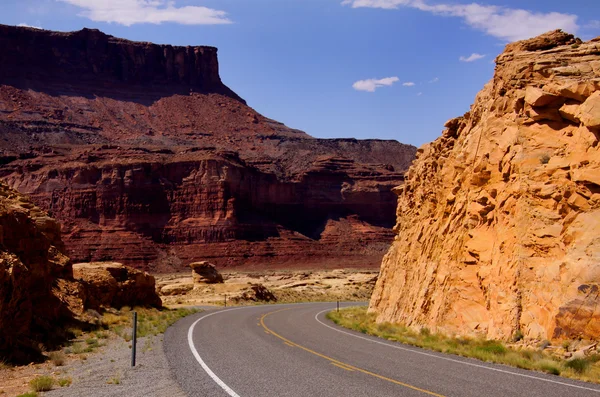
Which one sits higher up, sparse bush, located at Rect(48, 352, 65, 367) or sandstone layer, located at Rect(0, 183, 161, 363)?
sandstone layer, located at Rect(0, 183, 161, 363)

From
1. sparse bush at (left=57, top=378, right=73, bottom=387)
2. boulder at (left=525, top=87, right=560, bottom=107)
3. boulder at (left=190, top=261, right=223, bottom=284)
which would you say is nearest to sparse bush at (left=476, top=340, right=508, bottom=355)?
boulder at (left=525, top=87, right=560, bottom=107)

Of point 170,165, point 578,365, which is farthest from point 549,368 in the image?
point 170,165

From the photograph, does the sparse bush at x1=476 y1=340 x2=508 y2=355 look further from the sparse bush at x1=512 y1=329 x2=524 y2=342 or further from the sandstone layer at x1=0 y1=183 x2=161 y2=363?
the sandstone layer at x1=0 y1=183 x2=161 y2=363

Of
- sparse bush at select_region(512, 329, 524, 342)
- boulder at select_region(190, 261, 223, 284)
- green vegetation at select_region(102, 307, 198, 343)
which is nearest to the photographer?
sparse bush at select_region(512, 329, 524, 342)

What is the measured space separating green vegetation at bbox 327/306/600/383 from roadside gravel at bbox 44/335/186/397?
639 cm

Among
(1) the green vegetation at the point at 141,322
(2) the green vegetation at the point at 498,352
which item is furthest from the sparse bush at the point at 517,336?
(1) the green vegetation at the point at 141,322

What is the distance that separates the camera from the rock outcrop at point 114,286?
24.8 meters

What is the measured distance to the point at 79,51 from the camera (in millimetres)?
183250

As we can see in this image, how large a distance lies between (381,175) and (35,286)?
423 feet

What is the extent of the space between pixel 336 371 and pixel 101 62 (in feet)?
608

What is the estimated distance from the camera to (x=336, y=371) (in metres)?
11.8

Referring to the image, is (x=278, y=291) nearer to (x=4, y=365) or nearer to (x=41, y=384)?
(x=4, y=365)

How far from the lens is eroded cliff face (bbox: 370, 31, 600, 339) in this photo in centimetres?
1437

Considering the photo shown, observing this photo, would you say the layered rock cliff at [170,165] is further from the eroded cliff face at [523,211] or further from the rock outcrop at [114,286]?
the eroded cliff face at [523,211]
